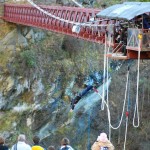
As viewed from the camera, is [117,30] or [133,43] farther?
[117,30]

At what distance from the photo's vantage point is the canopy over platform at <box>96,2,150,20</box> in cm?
1042

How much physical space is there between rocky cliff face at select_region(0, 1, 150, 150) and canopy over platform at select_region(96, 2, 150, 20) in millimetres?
12167

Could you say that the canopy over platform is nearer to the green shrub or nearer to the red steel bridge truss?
the red steel bridge truss

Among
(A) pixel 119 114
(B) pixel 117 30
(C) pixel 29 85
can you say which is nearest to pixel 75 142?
(A) pixel 119 114

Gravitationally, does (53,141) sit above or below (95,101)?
below

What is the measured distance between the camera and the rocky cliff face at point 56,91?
75.3 feet

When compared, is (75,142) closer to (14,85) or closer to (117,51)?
(14,85)

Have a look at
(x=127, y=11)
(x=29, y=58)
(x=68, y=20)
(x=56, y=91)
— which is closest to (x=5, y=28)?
(x=29, y=58)

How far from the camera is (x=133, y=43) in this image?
427 inches

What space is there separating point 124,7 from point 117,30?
0.86m

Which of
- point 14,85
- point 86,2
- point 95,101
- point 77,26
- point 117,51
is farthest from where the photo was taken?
point 86,2

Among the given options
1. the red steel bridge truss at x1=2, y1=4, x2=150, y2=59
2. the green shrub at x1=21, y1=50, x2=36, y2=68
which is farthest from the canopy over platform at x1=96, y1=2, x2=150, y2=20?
the green shrub at x1=21, y1=50, x2=36, y2=68

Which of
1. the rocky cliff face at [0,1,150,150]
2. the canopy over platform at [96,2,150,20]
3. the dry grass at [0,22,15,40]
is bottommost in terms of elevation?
the rocky cliff face at [0,1,150,150]

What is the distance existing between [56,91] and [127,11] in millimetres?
14473
